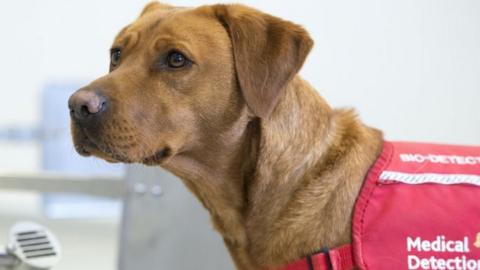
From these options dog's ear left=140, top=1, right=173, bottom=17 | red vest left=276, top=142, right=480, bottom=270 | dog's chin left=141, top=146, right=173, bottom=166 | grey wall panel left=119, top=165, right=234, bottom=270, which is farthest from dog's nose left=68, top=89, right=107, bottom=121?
grey wall panel left=119, top=165, right=234, bottom=270

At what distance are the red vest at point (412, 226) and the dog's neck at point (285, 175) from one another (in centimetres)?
3

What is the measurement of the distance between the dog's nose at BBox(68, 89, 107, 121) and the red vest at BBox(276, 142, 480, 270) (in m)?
0.50

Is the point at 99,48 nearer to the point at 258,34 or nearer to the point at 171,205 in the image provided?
the point at 171,205

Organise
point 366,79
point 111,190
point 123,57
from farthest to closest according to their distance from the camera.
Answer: point 366,79, point 111,190, point 123,57

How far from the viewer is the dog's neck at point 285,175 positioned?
4.44 ft

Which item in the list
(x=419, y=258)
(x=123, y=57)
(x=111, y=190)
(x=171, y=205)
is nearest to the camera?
(x=419, y=258)

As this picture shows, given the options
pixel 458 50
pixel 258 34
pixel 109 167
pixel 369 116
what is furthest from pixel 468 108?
pixel 258 34

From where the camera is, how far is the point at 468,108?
2783 millimetres

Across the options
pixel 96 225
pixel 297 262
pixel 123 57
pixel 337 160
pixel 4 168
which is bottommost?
pixel 96 225

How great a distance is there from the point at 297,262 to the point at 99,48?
5.05ft

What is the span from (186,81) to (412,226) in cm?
54

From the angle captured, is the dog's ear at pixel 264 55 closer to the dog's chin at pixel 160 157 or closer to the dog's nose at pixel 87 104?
the dog's chin at pixel 160 157

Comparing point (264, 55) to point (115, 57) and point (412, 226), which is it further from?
point (412, 226)

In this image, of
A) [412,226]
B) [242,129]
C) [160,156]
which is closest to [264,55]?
[242,129]
